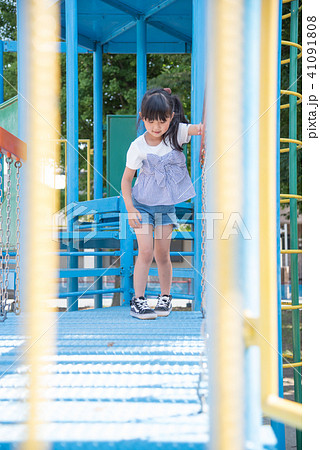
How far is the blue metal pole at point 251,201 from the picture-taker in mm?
609

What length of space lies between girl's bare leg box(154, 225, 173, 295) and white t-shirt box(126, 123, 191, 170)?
41 cm

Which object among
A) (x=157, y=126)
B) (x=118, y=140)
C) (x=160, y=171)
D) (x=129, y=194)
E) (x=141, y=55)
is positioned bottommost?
(x=129, y=194)

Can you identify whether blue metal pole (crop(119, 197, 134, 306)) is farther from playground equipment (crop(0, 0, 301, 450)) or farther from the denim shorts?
playground equipment (crop(0, 0, 301, 450))

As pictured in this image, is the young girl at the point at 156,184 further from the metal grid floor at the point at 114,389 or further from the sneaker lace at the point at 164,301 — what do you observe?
the metal grid floor at the point at 114,389

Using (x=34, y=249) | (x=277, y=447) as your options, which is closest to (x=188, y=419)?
(x=277, y=447)

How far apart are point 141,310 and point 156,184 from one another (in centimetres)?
76

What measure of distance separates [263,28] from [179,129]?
1.76 meters

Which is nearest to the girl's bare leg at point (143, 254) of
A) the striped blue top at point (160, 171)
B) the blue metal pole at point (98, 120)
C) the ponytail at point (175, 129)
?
the striped blue top at point (160, 171)

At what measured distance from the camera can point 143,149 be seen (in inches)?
99.1

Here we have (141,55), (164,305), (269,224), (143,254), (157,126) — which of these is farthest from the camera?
(141,55)

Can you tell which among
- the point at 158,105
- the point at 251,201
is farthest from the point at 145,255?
the point at 251,201

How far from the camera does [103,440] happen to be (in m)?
1.07

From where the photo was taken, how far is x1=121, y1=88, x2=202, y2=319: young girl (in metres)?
2.51

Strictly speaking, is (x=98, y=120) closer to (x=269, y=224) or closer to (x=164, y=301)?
(x=164, y=301)
